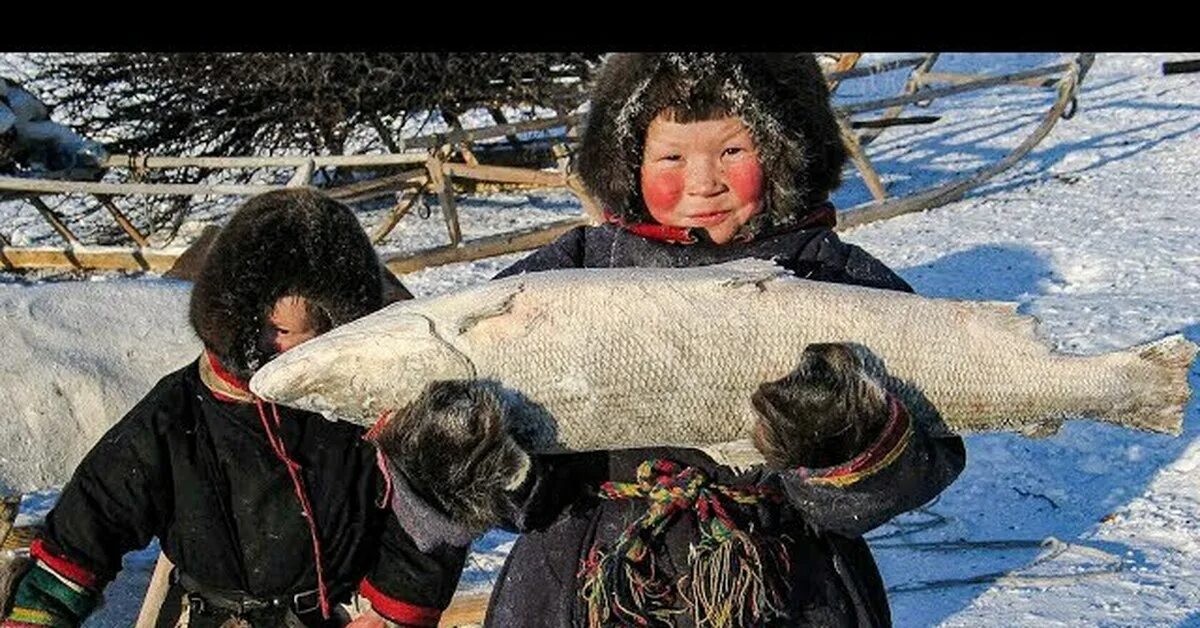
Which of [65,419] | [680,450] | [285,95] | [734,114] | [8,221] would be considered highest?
[734,114]

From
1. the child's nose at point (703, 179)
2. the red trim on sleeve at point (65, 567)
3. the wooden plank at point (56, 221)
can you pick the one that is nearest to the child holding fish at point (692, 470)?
the child's nose at point (703, 179)

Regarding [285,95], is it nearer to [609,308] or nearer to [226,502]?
[226,502]

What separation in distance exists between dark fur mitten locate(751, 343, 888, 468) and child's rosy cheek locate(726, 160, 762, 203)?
1.09 ft

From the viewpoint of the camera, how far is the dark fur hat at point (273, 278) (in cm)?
296

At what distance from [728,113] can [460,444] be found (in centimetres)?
66

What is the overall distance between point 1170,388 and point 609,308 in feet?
2.58

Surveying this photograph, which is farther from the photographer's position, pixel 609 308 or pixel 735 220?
pixel 735 220

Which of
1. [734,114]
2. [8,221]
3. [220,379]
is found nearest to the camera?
[734,114]

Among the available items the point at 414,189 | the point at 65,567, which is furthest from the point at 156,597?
the point at 414,189

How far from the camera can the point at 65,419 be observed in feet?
16.0

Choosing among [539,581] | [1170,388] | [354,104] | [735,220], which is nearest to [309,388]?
[539,581]

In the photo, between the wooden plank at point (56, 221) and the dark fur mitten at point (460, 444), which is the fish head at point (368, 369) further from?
the wooden plank at point (56, 221)

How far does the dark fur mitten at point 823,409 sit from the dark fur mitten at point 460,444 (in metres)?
0.33

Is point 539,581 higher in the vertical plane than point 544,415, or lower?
lower
